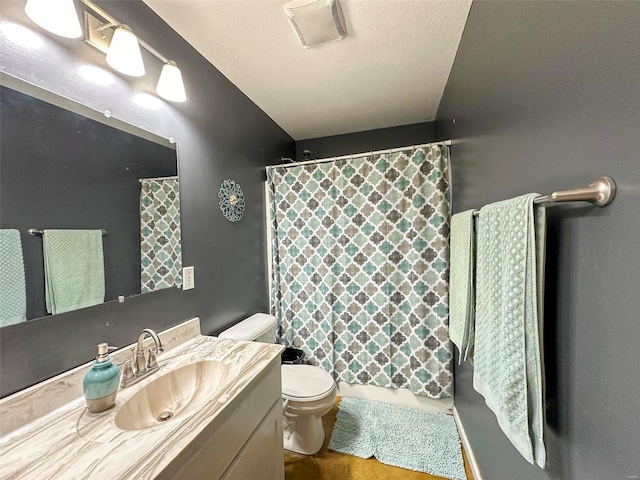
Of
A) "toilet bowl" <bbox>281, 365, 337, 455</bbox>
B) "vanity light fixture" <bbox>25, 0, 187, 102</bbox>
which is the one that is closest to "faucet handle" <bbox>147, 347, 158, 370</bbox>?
"toilet bowl" <bbox>281, 365, 337, 455</bbox>

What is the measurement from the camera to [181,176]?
4.33 feet

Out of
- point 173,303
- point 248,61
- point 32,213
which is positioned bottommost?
point 173,303

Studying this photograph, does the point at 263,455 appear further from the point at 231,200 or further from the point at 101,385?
the point at 231,200

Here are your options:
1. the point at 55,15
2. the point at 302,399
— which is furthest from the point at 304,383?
the point at 55,15

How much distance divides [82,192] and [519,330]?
145cm

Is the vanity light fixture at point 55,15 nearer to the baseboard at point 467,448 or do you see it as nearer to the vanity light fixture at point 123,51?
the vanity light fixture at point 123,51

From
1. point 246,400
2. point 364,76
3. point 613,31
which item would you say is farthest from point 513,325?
point 364,76

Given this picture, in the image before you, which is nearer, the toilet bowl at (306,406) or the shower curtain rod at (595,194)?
the shower curtain rod at (595,194)

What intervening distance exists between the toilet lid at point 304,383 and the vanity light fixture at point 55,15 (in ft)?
6.02

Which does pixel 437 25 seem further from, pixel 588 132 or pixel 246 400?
pixel 246 400

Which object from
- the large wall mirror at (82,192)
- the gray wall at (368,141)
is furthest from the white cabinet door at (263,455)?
the gray wall at (368,141)

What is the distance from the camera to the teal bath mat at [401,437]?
146cm

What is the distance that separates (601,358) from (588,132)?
468 mm

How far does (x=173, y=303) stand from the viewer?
4.05 feet
